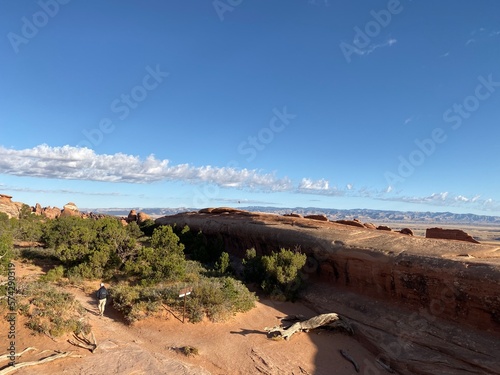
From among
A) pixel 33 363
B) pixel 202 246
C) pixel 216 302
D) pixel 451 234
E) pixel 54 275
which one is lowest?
pixel 33 363

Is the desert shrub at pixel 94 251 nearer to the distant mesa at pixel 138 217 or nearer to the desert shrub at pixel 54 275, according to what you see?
the desert shrub at pixel 54 275

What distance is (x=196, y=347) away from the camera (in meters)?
11.2

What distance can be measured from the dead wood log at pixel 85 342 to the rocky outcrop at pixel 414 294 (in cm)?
898

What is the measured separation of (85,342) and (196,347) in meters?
3.35

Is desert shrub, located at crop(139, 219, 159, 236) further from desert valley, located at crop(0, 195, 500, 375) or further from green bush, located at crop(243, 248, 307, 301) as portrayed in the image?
green bush, located at crop(243, 248, 307, 301)

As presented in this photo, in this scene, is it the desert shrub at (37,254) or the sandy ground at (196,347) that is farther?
the desert shrub at (37,254)

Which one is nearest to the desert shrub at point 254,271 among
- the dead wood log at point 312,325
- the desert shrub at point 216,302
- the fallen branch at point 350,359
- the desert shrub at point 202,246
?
the desert shrub at point 216,302

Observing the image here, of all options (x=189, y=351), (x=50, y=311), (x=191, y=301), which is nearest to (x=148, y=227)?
(x=191, y=301)

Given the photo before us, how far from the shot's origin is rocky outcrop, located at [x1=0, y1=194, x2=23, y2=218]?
5628 centimetres

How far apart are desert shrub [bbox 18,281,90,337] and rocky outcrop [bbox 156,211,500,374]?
10.0 m

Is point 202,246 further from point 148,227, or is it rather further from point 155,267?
point 148,227

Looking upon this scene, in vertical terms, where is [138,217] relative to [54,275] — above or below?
above

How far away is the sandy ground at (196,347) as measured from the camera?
30.0ft

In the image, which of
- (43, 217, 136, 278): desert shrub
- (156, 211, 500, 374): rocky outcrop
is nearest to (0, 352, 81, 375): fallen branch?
(43, 217, 136, 278): desert shrub
